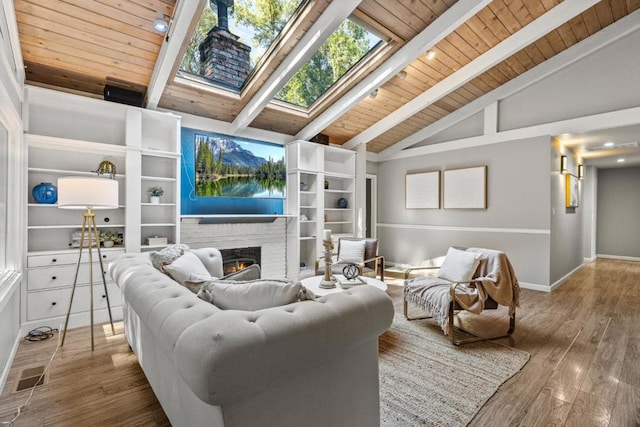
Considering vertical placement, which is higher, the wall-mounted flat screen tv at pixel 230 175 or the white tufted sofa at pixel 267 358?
the wall-mounted flat screen tv at pixel 230 175

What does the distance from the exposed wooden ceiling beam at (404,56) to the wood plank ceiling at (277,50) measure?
3.0 inches

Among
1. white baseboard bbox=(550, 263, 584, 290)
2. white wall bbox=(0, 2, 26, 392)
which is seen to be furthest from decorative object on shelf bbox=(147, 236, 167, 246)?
white baseboard bbox=(550, 263, 584, 290)

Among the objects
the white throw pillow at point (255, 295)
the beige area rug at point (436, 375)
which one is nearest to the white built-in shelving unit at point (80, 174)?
the white throw pillow at point (255, 295)

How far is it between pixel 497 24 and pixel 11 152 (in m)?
5.24

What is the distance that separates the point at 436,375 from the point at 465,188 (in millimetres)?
3968

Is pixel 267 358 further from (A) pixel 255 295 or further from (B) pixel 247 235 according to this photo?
(B) pixel 247 235

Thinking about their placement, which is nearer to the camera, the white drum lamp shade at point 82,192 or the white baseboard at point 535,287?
the white drum lamp shade at point 82,192

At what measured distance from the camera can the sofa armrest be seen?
92cm

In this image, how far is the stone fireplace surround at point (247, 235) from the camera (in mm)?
4234

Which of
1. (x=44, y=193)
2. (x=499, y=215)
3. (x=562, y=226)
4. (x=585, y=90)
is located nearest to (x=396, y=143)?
(x=499, y=215)

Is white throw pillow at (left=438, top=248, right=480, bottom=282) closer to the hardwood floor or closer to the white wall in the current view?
the hardwood floor

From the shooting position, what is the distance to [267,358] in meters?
1.01

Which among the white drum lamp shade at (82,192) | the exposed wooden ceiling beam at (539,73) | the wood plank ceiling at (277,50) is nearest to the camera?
the white drum lamp shade at (82,192)

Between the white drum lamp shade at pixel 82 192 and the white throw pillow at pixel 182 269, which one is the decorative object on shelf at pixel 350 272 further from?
the white drum lamp shade at pixel 82 192
